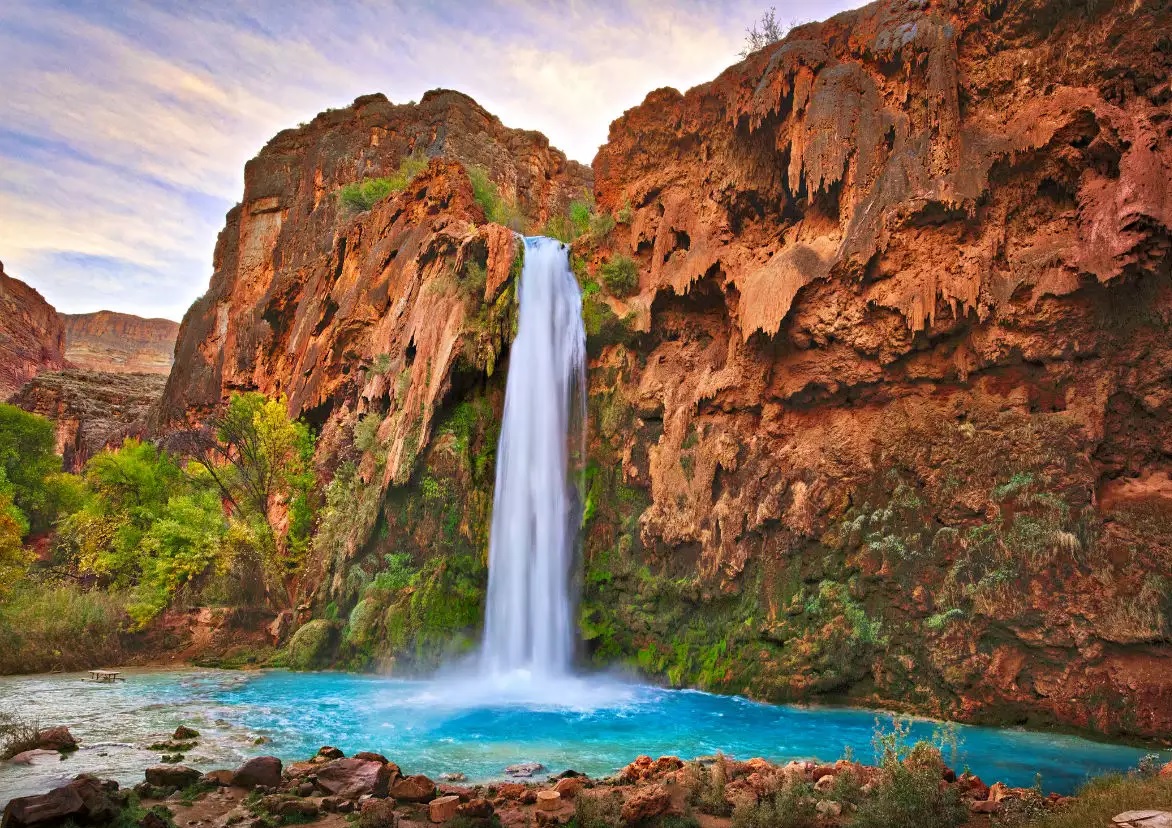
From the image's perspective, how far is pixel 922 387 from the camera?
1540 cm

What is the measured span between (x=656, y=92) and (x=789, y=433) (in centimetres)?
1228

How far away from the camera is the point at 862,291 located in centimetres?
1595

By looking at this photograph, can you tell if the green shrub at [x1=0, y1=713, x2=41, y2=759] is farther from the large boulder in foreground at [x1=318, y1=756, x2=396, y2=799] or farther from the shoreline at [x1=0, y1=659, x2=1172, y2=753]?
the shoreline at [x1=0, y1=659, x2=1172, y2=753]

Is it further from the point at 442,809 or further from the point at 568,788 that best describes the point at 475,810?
the point at 568,788

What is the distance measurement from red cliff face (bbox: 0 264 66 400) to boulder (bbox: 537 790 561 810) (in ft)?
217

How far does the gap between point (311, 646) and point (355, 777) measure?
13.5m

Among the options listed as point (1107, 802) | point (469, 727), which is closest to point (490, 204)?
point (469, 727)

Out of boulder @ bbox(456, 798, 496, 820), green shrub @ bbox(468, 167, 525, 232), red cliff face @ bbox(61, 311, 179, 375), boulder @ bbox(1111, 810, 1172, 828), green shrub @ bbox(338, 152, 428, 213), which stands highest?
red cliff face @ bbox(61, 311, 179, 375)

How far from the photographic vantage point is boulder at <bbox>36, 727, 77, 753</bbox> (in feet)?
30.1

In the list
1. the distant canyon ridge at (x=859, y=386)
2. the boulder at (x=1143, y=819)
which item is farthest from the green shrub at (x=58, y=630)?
the boulder at (x=1143, y=819)

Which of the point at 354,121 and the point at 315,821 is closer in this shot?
the point at 315,821

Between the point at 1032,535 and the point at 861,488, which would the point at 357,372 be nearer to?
the point at 861,488

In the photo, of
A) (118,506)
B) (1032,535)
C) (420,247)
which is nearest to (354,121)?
(420,247)

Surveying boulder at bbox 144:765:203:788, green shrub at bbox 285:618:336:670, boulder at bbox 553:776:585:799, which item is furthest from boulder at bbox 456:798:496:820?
green shrub at bbox 285:618:336:670
